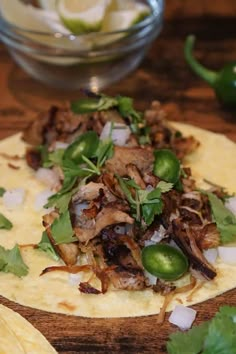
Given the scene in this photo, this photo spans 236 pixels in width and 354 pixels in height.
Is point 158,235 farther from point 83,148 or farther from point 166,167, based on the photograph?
point 83,148

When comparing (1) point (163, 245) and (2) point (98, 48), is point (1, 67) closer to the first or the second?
(2) point (98, 48)

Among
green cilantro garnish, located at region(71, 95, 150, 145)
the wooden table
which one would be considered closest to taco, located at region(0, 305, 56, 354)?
the wooden table

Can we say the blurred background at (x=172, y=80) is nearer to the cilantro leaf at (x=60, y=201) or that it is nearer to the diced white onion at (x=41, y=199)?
the diced white onion at (x=41, y=199)

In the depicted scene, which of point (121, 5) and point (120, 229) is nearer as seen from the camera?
point (120, 229)

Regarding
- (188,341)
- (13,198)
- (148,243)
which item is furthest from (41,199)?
(188,341)

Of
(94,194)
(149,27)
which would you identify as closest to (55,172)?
(94,194)

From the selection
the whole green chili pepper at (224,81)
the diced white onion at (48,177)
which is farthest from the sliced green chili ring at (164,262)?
the whole green chili pepper at (224,81)
